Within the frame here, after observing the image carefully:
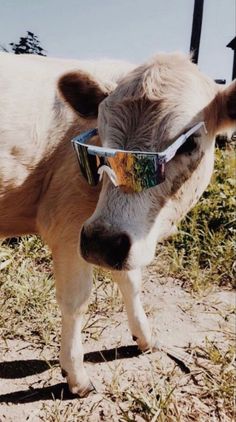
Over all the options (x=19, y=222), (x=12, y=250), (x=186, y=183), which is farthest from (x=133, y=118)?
(x=12, y=250)

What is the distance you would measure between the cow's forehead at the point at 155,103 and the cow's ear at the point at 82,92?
25 centimetres

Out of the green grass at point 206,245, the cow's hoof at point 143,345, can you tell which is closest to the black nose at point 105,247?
the cow's hoof at point 143,345

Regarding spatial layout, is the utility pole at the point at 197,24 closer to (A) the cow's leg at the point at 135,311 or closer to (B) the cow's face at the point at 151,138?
(A) the cow's leg at the point at 135,311

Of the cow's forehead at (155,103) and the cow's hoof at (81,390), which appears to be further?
the cow's hoof at (81,390)

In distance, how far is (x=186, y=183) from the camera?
1919mm

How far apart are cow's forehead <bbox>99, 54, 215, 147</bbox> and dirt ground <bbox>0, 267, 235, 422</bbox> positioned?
1352 mm

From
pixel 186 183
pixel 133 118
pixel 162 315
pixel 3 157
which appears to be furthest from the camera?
pixel 162 315

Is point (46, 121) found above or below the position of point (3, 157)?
above

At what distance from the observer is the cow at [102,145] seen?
1.71 m

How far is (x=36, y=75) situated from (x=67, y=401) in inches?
69.1

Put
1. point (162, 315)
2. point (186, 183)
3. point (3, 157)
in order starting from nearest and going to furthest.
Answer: point (186, 183)
point (3, 157)
point (162, 315)

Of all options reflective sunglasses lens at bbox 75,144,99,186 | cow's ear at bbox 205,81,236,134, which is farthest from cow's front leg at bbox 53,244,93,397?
cow's ear at bbox 205,81,236,134

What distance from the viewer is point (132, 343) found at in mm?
2926

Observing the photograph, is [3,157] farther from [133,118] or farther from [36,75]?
[133,118]
